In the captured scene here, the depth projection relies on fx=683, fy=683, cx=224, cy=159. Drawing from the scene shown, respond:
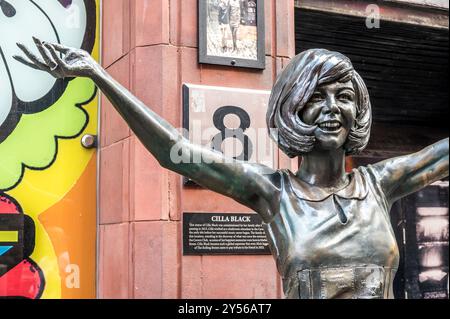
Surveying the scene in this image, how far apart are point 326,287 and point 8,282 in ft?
11.7

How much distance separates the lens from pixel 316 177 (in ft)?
10.1

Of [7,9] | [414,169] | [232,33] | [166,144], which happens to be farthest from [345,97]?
[7,9]

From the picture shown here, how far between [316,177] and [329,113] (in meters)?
0.31

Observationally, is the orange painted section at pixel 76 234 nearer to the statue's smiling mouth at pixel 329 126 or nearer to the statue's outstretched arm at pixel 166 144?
the statue's outstretched arm at pixel 166 144

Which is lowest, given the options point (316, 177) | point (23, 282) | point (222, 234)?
point (23, 282)

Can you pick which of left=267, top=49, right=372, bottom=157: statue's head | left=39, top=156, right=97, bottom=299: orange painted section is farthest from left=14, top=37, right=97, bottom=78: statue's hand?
left=39, top=156, right=97, bottom=299: orange painted section

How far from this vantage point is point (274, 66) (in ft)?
19.4

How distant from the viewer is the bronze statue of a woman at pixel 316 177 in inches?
112

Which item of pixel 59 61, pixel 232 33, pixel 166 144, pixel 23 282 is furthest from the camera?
pixel 232 33

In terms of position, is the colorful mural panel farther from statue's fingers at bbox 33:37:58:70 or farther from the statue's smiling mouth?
the statue's smiling mouth

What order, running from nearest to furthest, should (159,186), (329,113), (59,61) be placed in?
(59,61) → (329,113) → (159,186)

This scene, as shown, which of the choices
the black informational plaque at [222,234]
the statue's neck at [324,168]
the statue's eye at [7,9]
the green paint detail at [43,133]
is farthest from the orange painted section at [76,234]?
the statue's neck at [324,168]

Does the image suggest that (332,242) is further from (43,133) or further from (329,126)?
(43,133)

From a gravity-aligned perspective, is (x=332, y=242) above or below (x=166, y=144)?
below
